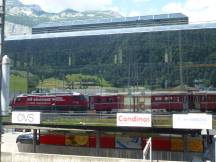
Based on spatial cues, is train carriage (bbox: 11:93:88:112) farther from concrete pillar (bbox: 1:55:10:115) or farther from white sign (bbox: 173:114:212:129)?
concrete pillar (bbox: 1:55:10:115)

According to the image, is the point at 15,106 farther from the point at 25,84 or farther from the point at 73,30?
the point at 73,30

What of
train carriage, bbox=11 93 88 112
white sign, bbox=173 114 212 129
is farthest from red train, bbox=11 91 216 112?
white sign, bbox=173 114 212 129

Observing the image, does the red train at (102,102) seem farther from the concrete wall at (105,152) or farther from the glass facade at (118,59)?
the concrete wall at (105,152)

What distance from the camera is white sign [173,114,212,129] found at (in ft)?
84.1

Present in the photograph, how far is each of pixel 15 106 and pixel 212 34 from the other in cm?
3723

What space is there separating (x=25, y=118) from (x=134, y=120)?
8.03 m

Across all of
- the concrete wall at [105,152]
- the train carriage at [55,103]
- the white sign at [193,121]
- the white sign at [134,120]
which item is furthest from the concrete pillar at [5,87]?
the train carriage at [55,103]

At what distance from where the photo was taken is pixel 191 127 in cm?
2616

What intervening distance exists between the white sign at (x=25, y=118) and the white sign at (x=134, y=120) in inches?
240

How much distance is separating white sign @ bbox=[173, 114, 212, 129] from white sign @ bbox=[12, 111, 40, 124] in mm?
9826

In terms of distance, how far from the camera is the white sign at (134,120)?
90.4ft

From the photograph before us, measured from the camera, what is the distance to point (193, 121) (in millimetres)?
26000

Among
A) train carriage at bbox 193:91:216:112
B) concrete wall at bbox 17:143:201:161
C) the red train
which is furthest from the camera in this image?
the red train

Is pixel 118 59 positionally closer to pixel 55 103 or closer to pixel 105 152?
pixel 55 103
